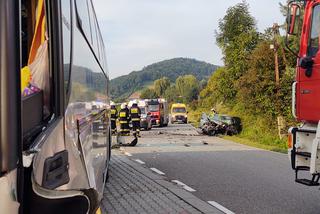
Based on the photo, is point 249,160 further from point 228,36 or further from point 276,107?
point 228,36

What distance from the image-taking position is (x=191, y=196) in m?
8.84

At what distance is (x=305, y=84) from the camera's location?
6961mm

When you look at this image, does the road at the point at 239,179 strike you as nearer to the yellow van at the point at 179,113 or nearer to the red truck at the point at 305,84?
the red truck at the point at 305,84

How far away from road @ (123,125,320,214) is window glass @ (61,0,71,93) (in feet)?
17.6

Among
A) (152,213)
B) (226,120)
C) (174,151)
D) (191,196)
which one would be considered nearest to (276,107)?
(226,120)

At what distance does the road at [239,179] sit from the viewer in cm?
833

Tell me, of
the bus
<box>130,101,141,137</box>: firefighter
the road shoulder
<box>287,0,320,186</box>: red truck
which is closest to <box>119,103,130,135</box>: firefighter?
<box>130,101,141,137</box>: firefighter

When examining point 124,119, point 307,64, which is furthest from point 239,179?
point 124,119

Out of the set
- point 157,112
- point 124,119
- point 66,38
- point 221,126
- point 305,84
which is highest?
point 66,38

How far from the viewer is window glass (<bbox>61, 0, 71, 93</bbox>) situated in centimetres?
297

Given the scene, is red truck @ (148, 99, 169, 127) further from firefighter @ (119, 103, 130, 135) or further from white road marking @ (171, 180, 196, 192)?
white road marking @ (171, 180, 196, 192)

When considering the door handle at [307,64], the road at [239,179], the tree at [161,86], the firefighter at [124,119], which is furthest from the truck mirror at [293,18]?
the tree at [161,86]

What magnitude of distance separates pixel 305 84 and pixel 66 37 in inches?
187

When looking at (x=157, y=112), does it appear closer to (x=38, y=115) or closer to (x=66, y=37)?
(x=66, y=37)
